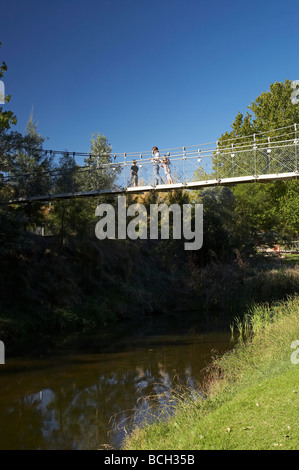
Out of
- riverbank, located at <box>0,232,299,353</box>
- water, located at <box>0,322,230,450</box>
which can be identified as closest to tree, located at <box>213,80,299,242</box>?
riverbank, located at <box>0,232,299,353</box>

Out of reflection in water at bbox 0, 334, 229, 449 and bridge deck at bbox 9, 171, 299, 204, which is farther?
bridge deck at bbox 9, 171, 299, 204

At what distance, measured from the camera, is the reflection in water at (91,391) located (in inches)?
254

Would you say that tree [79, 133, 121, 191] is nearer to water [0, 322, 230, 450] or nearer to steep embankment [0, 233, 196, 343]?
steep embankment [0, 233, 196, 343]

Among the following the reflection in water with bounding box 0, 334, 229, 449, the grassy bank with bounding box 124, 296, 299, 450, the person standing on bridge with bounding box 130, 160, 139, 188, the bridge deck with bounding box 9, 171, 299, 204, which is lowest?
the reflection in water with bounding box 0, 334, 229, 449

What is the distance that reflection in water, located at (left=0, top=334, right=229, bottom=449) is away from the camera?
6.45 metres

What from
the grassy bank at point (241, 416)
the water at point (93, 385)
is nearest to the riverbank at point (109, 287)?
the water at point (93, 385)

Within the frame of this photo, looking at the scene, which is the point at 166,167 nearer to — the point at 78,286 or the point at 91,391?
the point at 78,286

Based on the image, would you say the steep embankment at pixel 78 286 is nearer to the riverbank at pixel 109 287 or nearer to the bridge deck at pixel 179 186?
the riverbank at pixel 109 287

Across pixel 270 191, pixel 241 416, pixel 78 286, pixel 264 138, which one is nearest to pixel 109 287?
pixel 78 286

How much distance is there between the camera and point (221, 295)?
18.7 meters

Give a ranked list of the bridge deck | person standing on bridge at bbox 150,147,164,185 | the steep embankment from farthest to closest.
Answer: person standing on bridge at bbox 150,147,164,185, the steep embankment, the bridge deck

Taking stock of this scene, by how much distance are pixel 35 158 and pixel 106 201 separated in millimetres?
4326
